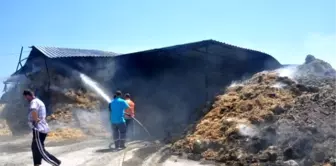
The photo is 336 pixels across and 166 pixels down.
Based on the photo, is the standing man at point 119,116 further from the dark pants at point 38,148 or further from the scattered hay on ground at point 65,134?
the dark pants at point 38,148

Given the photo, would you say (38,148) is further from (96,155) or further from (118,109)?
(118,109)

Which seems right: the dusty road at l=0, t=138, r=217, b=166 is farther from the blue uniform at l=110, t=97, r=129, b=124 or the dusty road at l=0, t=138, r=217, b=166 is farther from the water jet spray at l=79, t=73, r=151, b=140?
the water jet spray at l=79, t=73, r=151, b=140

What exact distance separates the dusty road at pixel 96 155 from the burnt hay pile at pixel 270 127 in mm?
742

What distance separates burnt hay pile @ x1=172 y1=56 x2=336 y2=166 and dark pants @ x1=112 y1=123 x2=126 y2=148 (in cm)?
169

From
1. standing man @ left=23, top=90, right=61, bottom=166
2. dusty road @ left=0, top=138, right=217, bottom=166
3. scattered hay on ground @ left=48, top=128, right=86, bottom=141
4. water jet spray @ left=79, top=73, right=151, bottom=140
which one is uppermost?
water jet spray @ left=79, top=73, right=151, bottom=140

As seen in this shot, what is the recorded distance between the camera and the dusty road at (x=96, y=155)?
946 cm

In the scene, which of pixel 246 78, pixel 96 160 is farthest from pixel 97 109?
pixel 96 160

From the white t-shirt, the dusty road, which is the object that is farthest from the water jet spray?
the white t-shirt

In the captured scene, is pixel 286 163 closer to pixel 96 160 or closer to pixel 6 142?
pixel 96 160

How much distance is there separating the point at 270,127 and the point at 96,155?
490 centimetres

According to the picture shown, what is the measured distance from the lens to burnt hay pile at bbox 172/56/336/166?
8.87 metres

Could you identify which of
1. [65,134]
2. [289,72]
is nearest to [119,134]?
[65,134]

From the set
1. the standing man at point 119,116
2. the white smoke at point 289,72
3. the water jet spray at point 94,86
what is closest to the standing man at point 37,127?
the standing man at point 119,116

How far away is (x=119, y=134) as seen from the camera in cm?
1182
